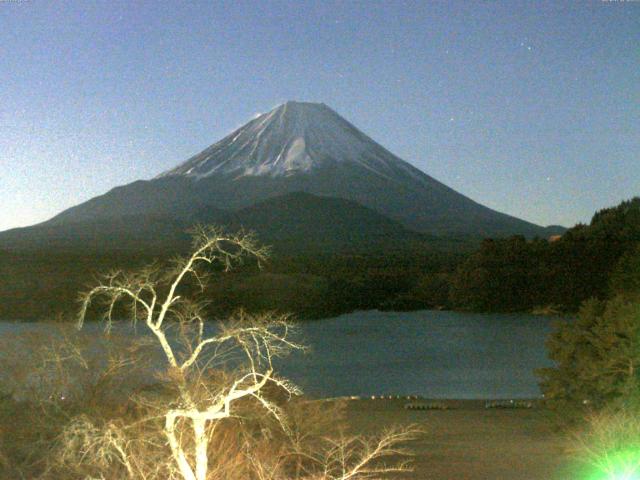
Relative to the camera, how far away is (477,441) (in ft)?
32.7

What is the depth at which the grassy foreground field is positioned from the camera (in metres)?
8.18

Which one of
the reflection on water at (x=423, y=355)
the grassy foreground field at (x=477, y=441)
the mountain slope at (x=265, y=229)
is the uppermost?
the mountain slope at (x=265, y=229)

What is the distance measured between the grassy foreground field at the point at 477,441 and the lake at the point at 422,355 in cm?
157

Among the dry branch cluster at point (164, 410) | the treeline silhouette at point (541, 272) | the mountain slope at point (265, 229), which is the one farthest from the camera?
the mountain slope at point (265, 229)

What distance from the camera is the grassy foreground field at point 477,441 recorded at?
8.18 m

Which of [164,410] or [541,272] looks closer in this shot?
[164,410]

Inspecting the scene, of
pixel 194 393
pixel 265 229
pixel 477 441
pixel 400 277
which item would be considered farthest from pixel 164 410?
pixel 265 229

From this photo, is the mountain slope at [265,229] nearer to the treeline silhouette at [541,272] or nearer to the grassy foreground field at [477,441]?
the treeline silhouette at [541,272]

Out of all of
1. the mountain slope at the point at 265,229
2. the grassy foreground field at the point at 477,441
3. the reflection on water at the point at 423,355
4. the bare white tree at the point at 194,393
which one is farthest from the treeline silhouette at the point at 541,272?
the bare white tree at the point at 194,393

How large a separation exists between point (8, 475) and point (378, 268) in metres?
30.5

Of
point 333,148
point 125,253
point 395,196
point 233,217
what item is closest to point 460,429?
point 125,253

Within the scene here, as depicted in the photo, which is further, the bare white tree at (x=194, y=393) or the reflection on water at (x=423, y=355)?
the reflection on water at (x=423, y=355)

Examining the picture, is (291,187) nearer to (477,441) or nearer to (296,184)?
(296,184)

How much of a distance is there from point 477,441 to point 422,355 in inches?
591
